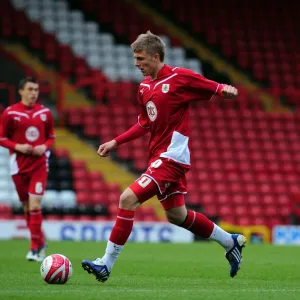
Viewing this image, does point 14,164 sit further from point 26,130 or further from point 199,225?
point 199,225

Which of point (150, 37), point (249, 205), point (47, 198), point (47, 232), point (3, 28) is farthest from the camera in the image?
point (3, 28)

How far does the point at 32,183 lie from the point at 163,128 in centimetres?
342

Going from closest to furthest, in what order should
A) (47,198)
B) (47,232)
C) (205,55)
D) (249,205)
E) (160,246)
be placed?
(160,246), (47,232), (47,198), (249,205), (205,55)

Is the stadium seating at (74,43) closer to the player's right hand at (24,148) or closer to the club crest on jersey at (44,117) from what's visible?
the club crest on jersey at (44,117)

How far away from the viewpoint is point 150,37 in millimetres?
7047

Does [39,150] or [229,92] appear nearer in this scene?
[229,92]

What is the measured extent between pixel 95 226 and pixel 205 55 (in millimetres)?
8379

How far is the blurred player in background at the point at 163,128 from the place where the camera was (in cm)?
686

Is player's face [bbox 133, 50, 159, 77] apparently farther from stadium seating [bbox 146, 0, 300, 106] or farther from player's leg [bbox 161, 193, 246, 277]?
stadium seating [bbox 146, 0, 300, 106]

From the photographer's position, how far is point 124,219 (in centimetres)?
684

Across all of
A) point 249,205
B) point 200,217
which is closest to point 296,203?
point 249,205

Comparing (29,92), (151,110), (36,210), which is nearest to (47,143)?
(29,92)

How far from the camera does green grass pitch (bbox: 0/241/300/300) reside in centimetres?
615

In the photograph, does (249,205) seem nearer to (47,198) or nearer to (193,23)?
(47,198)
